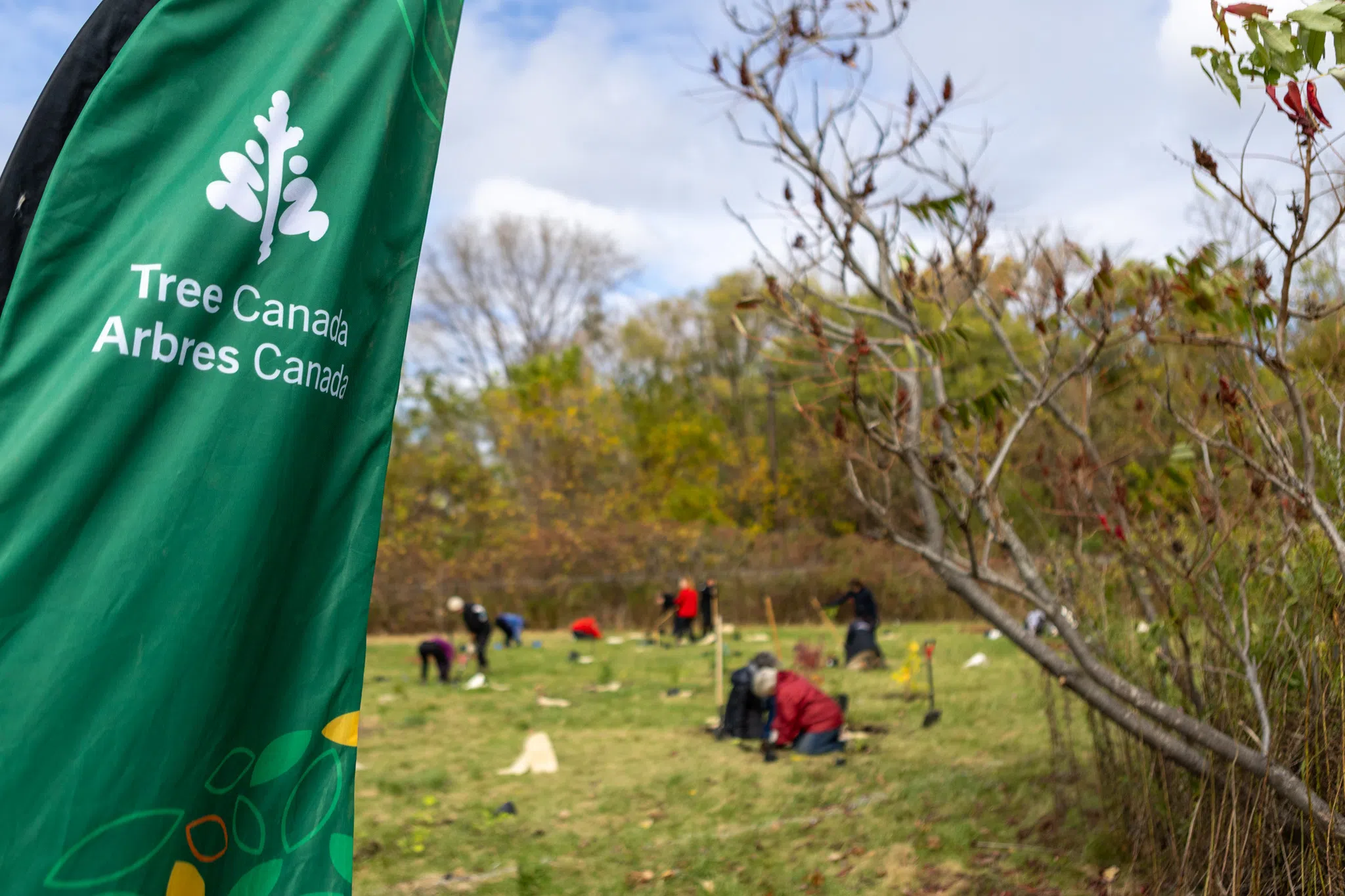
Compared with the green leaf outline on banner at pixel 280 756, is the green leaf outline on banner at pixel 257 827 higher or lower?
Result: lower

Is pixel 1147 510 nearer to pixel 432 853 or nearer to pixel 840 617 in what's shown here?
→ pixel 432 853

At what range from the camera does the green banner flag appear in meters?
0.97

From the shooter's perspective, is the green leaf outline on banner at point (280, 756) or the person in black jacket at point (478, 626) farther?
the person in black jacket at point (478, 626)

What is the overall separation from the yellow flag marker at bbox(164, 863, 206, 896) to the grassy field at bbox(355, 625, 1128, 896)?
4.12 metres

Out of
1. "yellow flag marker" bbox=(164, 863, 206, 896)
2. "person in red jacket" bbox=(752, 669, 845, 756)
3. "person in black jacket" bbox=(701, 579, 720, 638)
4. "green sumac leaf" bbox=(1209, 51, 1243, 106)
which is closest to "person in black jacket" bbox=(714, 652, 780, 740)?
"person in red jacket" bbox=(752, 669, 845, 756)

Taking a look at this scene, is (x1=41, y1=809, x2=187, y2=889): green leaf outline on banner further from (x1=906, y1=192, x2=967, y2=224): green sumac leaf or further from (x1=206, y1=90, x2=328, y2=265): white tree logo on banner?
(x1=906, y1=192, x2=967, y2=224): green sumac leaf

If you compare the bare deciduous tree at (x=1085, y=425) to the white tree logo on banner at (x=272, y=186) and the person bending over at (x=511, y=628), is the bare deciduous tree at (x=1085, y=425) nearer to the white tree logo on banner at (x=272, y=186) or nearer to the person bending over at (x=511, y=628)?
the white tree logo on banner at (x=272, y=186)

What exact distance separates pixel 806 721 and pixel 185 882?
706cm

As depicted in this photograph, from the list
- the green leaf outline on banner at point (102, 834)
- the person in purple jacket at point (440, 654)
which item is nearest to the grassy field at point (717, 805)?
the person in purple jacket at point (440, 654)

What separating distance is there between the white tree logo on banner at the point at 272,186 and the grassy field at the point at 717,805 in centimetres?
441

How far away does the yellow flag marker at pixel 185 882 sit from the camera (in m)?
1.07

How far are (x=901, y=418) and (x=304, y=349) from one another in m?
2.90

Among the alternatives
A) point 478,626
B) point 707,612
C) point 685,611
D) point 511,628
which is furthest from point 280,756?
point 707,612

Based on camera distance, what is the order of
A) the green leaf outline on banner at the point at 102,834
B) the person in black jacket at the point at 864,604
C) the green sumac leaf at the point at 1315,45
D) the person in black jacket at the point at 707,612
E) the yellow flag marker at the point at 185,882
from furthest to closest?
the person in black jacket at the point at 707,612, the person in black jacket at the point at 864,604, the green sumac leaf at the point at 1315,45, the yellow flag marker at the point at 185,882, the green leaf outline on banner at the point at 102,834
